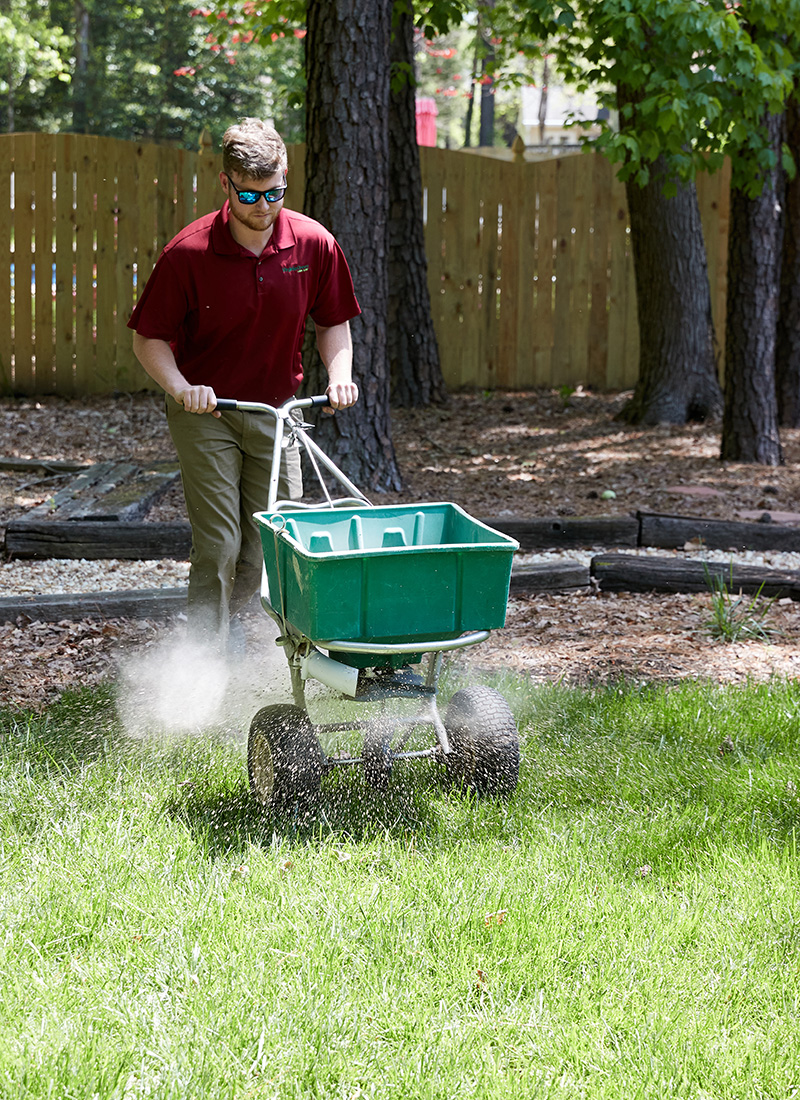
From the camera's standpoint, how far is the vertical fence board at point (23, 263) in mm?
10383

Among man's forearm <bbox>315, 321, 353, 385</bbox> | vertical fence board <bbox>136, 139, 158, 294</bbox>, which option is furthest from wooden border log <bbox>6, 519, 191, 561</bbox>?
vertical fence board <bbox>136, 139, 158, 294</bbox>

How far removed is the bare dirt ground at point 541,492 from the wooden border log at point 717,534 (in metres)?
0.46

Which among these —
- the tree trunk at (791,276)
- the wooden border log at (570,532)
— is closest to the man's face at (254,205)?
the wooden border log at (570,532)

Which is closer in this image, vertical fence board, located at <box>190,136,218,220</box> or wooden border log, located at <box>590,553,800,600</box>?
wooden border log, located at <box>590,553,800,600</box>

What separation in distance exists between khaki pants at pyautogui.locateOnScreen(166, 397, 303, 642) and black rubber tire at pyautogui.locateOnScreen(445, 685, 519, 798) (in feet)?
3.70

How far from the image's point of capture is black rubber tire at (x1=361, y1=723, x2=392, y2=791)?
3.19 meters

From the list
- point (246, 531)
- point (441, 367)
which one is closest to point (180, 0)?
point (441, 367)

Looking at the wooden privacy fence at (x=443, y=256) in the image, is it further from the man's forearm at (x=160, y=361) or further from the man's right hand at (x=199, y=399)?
the man's right hand at (x=199, y=399)

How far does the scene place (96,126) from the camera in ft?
83.7

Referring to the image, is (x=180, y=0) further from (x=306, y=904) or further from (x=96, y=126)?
(x=306, y=904)

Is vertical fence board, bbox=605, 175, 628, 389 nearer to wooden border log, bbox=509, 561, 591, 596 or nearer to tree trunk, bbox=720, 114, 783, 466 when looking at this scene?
tree trunk, bbox=720, 114, 783, 466

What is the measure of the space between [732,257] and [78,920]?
251 inches

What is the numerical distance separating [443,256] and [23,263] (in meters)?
3.90

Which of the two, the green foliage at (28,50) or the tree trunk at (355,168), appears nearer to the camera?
the tree trunk at (355,168)
